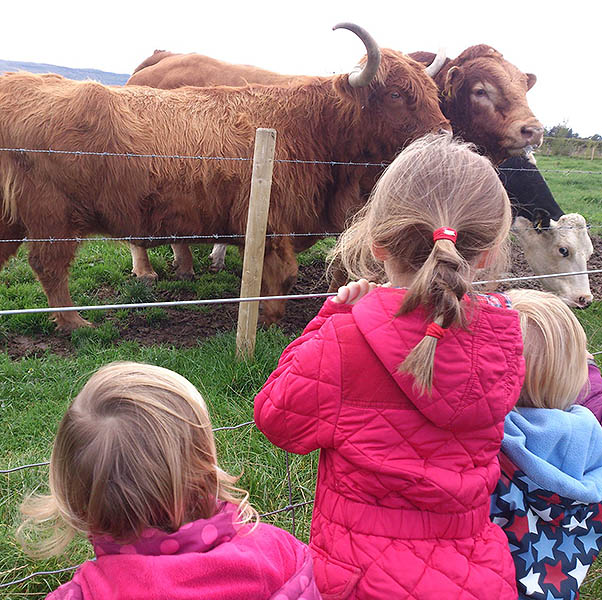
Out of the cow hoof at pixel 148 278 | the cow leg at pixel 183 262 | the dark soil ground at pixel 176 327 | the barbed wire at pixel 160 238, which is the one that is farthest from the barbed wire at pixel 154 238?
the cow leg at pixel 183 262

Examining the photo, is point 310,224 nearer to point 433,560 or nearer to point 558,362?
point 558,362

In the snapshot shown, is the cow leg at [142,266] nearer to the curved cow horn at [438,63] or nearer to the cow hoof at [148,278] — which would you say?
the cow hoof at [148,278]

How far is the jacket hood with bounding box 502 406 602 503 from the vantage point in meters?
1.52

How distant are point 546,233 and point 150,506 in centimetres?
603

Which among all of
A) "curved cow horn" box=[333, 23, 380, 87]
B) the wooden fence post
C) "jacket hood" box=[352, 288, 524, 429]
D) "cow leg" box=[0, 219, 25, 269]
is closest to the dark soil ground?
"cow leg" box=[0, 219, 25, 269]

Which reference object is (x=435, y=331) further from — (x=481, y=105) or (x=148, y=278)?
(x=481, y=105)

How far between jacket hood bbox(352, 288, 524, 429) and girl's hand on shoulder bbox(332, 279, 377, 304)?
0.56ft

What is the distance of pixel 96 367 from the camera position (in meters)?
3.79

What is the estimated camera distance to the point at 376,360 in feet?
4.37

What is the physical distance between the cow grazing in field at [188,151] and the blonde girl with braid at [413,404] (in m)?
3.25

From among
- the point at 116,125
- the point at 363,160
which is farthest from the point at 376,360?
the point at 363,160

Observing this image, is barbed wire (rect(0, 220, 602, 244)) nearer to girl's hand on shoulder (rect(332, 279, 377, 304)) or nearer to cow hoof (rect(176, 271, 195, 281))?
cow hoof (rect(176, 271, 195, 281))

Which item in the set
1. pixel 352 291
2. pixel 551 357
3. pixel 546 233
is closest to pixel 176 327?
pixel 352 291

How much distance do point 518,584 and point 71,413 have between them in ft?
4.35
